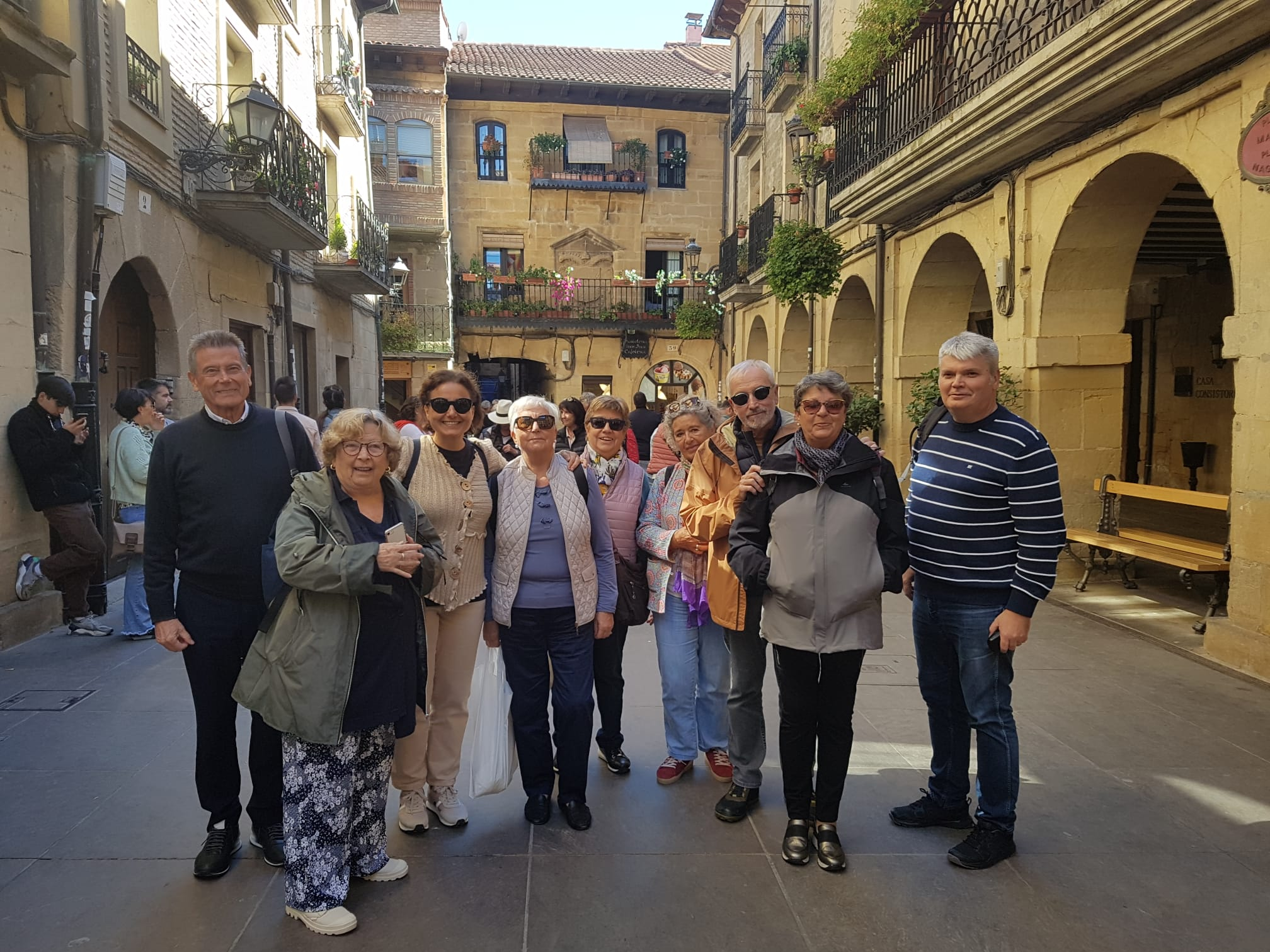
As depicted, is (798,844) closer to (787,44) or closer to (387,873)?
(387,873)

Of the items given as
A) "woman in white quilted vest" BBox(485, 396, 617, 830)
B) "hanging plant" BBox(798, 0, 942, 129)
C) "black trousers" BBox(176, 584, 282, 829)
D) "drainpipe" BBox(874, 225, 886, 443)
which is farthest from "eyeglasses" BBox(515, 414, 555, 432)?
"drainpipe" BBox(874, 225, 886, 443)

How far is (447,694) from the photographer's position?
338 cm

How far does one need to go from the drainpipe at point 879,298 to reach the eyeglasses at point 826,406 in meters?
8.83

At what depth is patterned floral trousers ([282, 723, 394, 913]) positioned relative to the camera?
2.74 meters

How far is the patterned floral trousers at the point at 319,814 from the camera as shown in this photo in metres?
2.74

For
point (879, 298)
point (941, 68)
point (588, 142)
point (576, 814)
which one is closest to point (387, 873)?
point (576, 814)

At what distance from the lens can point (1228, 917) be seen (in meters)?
2.79

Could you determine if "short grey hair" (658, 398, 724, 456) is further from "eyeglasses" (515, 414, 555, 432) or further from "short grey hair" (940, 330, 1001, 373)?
"short grey hair" (940, 330, 1001, 373)

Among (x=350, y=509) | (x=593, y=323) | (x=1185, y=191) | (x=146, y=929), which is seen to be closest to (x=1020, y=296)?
(x=1185, y=191)

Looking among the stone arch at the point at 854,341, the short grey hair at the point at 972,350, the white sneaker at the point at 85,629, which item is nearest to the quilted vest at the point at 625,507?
the short grey hair at the point at 972,350

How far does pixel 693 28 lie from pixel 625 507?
3316cm

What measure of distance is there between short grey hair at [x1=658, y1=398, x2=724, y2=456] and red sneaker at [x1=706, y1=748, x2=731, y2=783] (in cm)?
134

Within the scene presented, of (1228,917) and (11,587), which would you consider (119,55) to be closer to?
(11,587)

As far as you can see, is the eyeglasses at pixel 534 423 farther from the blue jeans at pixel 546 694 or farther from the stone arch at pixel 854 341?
the stone arch at pixel 854 341
